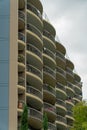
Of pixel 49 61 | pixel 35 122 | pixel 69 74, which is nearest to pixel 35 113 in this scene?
pixel 35 122

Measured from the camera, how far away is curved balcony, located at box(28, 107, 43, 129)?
77.2m

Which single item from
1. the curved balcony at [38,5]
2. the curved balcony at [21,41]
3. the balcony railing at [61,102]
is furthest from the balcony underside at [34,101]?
the balcony railing at [61,102]

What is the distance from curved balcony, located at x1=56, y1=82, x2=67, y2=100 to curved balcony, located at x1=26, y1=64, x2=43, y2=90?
54.8 feet

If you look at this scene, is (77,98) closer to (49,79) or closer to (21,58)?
(49,79)

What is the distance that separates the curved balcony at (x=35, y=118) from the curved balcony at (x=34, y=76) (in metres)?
4.22

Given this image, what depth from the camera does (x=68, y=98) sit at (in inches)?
4486

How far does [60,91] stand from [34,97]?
23362 mm

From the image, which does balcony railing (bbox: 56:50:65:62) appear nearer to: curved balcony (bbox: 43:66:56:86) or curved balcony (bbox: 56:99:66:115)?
curved balcony (bbox: 56:99:66:115)

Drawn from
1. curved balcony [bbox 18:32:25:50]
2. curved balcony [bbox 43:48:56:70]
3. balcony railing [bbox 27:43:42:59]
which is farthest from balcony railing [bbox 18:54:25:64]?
curved balcony [bbox 43:48:56:70]

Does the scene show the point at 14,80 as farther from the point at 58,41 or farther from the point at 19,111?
the point at 58,41

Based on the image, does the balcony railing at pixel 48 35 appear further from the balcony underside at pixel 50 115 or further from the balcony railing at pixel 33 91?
the balcony railing at pixel 33 91

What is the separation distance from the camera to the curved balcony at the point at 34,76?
258ft

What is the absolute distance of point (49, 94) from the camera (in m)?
90.9

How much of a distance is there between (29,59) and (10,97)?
55.6 feet
